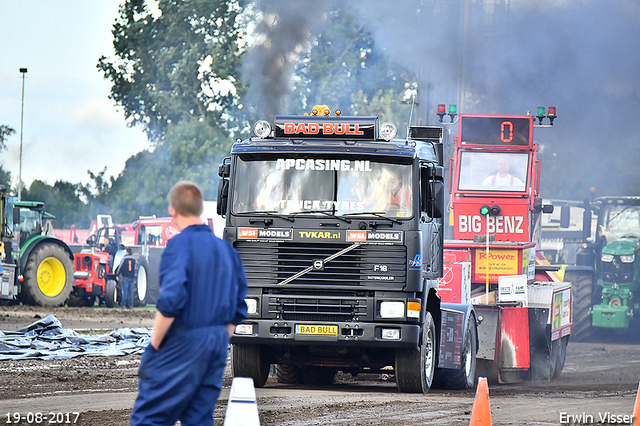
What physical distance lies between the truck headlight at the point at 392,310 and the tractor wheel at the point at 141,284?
19432mm

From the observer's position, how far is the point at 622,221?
22.5 m

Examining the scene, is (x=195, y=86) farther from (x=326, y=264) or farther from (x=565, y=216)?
(x=326, y=264)

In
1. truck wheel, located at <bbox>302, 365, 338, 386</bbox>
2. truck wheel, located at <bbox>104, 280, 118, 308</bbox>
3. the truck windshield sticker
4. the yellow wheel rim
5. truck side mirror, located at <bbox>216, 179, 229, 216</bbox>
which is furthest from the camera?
truck wheel, located at <bbox>104, 280, 118, 308</bbox>

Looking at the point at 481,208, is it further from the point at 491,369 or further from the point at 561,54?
the point at 561,54

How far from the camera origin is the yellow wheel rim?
24844 mm

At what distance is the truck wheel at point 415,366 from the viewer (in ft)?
36.3

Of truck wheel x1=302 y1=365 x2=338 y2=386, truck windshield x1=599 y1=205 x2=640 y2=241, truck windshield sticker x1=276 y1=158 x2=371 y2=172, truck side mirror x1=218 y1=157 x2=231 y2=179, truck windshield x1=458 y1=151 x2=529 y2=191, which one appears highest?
truck windshield x1=458 y1=151 x2=529 y2=191

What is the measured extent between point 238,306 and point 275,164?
18.5 feet

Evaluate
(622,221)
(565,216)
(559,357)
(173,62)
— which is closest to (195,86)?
(173,62)

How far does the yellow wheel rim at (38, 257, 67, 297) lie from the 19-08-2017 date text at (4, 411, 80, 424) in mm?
16457

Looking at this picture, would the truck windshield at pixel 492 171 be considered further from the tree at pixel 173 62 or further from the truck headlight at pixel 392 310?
the tree at pixel 173 62

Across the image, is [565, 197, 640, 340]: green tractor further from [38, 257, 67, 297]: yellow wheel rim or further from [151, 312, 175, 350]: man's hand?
[151, 312, 175, 350]: man's hand

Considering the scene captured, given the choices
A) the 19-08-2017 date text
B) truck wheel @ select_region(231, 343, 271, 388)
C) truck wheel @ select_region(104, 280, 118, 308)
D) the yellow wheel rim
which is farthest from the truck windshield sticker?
truck wheel @ select_region(104, 280, 118, 308)

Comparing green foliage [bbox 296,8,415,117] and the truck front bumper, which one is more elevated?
green foliage [bbox 296,8,415,117]
